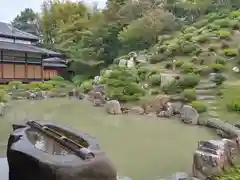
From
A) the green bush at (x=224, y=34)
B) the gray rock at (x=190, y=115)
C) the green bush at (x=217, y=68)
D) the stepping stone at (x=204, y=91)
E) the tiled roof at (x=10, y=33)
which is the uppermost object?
the tiled roof at (x=10, y=33)

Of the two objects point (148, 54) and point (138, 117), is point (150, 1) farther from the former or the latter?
point (138, 117)

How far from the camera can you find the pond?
6684 millimetres

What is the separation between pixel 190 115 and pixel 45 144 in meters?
8.35

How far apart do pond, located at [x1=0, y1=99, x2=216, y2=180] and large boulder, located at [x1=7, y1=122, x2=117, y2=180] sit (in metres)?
2.07

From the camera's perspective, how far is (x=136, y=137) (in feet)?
30.9

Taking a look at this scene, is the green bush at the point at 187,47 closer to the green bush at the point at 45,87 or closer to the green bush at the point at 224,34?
the green bush at the point at 224,34

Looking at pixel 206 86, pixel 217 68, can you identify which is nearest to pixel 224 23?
pixel 217 68

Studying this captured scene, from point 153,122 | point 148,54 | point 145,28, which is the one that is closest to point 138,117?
point 153,122

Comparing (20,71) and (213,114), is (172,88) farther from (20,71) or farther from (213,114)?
(20,71)

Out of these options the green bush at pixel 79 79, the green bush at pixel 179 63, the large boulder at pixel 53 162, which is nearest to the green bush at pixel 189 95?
the green bush at pixel 179 63

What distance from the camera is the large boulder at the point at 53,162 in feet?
12.0

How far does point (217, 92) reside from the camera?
49.2 feet

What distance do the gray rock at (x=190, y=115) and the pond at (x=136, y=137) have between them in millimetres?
313

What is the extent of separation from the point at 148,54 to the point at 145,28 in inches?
110
